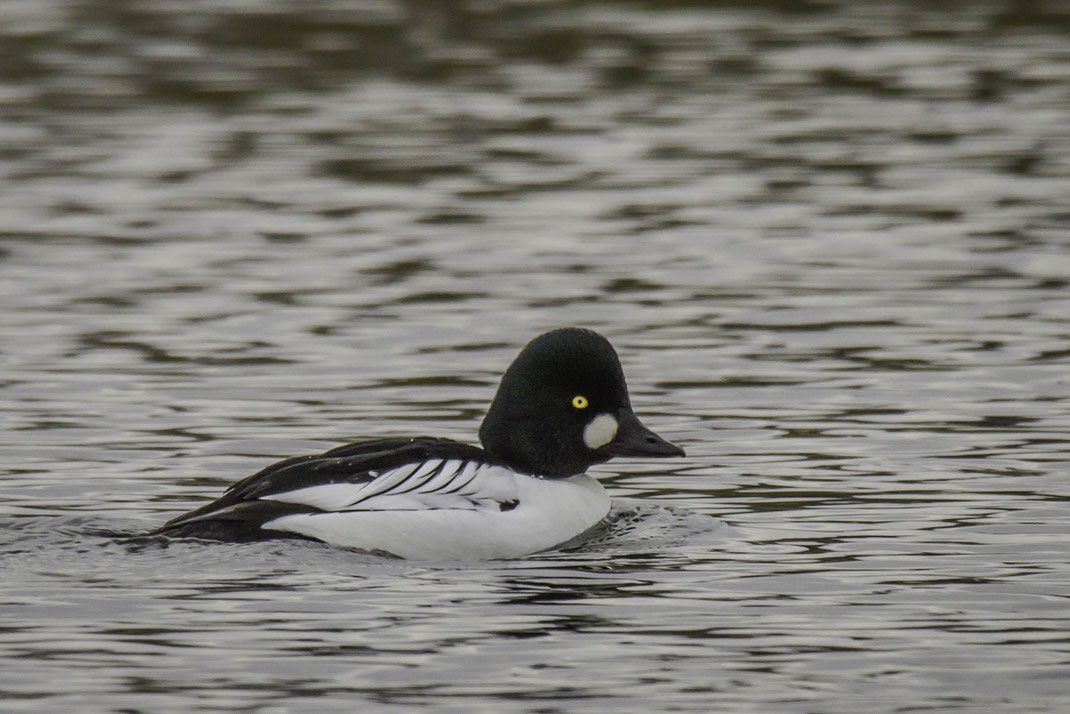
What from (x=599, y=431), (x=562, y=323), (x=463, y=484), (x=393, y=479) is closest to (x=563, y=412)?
(x=599, y=431)

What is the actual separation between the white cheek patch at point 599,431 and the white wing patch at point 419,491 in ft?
1.76

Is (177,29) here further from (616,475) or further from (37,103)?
(616,475)

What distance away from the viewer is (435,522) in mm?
9391

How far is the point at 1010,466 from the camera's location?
36.5 ft

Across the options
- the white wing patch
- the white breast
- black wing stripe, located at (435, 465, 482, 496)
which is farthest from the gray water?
black wing stripe, located at (435, 465, 482, 496)

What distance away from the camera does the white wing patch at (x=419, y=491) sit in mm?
9398

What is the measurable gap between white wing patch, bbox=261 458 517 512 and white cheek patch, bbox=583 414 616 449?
54cm

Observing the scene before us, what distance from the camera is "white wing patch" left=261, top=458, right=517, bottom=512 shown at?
940cm

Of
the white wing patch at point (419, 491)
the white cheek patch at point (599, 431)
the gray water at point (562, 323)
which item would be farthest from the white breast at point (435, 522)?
the white cheek patch at point (599, 431)

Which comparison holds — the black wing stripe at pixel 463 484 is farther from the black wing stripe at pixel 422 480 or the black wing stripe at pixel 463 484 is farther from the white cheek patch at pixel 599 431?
Result: the white cheek patch at pixel 599 431

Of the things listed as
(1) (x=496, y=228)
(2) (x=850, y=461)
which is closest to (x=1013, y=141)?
(1) (x=496, y=228)

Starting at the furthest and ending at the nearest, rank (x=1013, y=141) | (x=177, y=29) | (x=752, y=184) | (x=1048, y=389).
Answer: (x=177, y=29)
(x=1013, y=141)
(x=752, y=184)
(x=1048, y=389)

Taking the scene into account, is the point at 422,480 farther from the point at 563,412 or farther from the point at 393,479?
the point at 563,412

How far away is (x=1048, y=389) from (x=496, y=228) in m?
6.43
